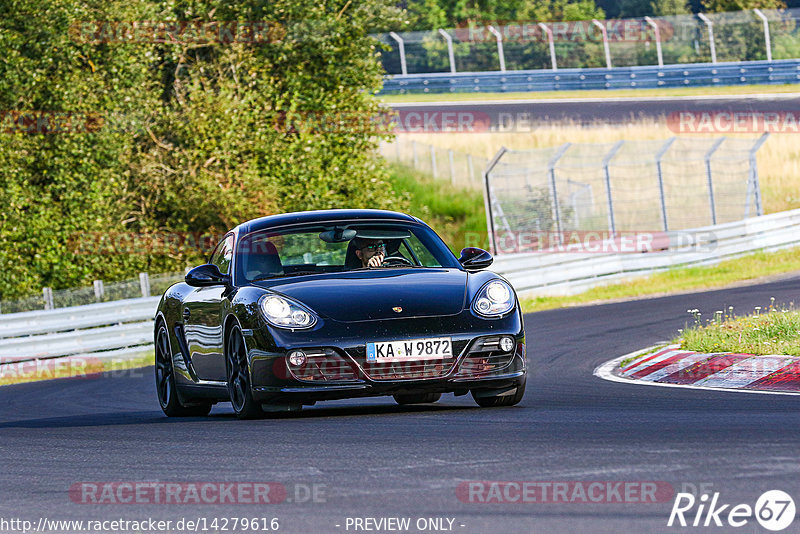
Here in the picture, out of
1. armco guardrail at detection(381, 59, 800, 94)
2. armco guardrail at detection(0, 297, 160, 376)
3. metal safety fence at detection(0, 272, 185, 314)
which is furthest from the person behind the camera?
armco guardrail at detection(381, 59, 800, 94)

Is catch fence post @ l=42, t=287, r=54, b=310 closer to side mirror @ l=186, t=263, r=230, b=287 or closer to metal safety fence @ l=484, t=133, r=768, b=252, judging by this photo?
metal safety fence @ l=484, t=133, r=768, b=252

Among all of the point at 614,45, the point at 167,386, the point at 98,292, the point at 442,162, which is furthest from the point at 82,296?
the point at 614,45

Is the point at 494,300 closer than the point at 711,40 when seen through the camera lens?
Yes

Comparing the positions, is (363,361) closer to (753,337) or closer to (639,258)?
(753,337)

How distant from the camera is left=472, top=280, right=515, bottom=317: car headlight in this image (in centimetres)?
862

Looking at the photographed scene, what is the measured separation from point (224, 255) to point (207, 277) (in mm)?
698

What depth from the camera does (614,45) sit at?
44.3 m

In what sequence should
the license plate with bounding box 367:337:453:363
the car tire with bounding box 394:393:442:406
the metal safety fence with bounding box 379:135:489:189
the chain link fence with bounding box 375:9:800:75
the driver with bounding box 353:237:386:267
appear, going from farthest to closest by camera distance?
the chain link fence with bounding box 375:9:800:75
the metal safety fence with bounding box 379:135:489:189
the car tire with bounding box 394:393:442:406
the driver with bounding box 353:237:386:267
the license plate with bounding box 367:337:453:363

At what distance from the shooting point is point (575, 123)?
39281mm

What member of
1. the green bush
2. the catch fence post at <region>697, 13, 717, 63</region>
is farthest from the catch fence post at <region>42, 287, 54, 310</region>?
the catch fence post at <region>697, 13, 717, 63</region>

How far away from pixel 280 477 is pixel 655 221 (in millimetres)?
27720

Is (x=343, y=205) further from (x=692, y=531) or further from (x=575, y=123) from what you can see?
(x=692, y=531)

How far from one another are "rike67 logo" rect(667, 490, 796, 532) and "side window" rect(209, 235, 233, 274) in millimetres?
5205

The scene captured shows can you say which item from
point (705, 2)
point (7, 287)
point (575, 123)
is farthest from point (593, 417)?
point (705, 2)
